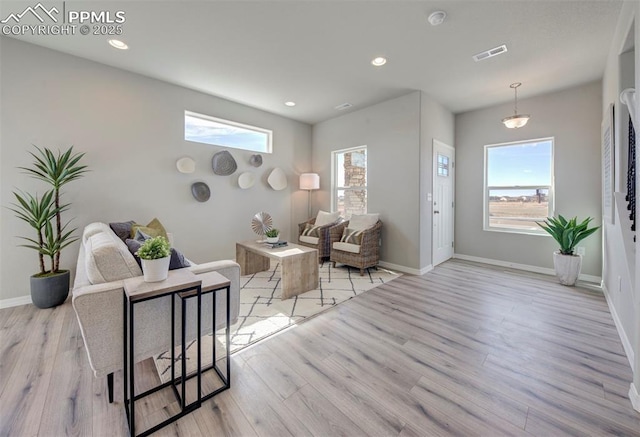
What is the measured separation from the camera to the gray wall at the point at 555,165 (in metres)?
3.53

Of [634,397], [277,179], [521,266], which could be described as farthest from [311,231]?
[634,397]

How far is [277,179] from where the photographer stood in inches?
193

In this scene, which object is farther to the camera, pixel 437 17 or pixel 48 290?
pixel 48 290

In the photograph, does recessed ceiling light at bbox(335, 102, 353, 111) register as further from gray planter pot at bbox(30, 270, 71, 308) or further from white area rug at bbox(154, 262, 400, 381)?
gray planter pot at bbox(30, 270, 71, 308)

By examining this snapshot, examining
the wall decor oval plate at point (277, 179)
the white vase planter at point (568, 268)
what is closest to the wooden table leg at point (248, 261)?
the wall decor oval plate at point (277, 179)

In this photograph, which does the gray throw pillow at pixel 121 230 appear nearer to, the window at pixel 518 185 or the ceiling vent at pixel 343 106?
the ceiling vent at pixel 343 106

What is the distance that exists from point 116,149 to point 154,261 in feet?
9.07

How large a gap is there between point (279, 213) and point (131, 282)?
373 centimetres

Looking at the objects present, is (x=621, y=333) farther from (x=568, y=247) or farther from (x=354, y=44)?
(x=354, y=44)

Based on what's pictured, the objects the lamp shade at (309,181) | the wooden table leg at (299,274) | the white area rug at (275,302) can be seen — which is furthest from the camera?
the lamp shade at (309,181)

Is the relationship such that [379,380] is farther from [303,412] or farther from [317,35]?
[317,35]

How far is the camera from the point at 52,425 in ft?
4.26

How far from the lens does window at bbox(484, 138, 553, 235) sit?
3.96m

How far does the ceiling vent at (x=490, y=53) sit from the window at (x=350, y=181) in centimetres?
204
